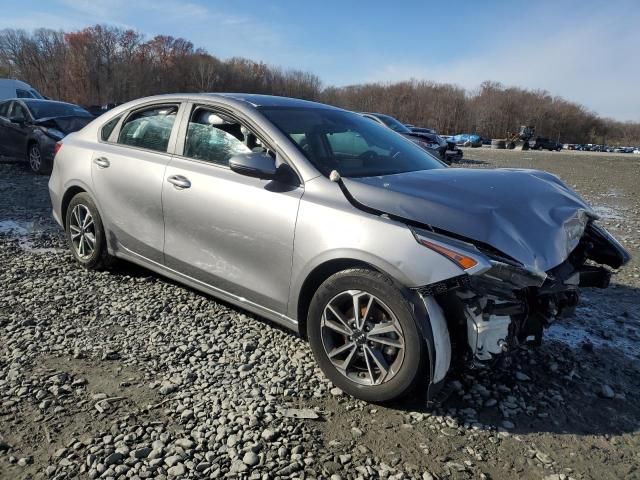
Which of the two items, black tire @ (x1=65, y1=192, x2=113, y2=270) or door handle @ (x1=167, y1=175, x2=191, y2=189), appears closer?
door handle @ (x1=167, y1=175, x2=191, y2=189)

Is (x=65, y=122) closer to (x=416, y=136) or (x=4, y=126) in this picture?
(x=4, y=126)

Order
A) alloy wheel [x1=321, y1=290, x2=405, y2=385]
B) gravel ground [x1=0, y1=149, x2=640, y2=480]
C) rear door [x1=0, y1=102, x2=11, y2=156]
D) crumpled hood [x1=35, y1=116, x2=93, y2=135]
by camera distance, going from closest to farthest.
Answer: gravel ground [x1=0, y1=149, x2=640, y2=480] → alloy wheel [x1=321, y1=290, x2=405, y2=385] → crumpled hood [x1=35, y1=116, x2=93, y2=135] → rear door [x1=0, y1=102, x2=11, y2=156]

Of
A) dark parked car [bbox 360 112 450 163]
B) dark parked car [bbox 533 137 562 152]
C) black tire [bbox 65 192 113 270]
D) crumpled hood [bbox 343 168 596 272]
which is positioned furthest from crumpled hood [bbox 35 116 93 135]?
dark parked car [bbox 533 137 562 152]

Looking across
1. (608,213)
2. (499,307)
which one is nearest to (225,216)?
(499,307)

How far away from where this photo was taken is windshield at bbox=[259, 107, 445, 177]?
3.33 metres

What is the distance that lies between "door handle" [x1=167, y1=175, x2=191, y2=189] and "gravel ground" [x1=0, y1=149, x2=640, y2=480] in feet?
3.27

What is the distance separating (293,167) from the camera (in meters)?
3.15

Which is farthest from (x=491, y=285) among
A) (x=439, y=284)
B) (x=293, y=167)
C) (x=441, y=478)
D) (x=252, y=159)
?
(x=252, y=159)

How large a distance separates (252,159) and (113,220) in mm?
1796

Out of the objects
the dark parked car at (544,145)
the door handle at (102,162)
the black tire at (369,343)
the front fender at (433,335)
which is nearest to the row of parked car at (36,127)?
the door handle at (102,162)

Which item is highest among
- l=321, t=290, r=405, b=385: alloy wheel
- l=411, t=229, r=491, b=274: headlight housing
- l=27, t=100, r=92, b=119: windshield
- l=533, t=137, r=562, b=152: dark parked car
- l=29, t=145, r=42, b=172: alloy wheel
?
l=27, t=100, r=92, b=119: windshield

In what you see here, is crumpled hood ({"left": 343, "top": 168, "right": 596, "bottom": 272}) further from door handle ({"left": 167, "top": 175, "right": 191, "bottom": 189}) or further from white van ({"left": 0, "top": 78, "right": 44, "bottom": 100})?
white van ({"left": 0, "top": 78, "right": 44, "bottom": 100})

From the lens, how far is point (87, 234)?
182 inches

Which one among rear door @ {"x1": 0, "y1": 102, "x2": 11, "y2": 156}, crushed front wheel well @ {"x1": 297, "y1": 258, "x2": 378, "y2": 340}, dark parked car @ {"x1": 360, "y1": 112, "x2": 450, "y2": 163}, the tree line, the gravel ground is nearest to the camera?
the gravel ground
